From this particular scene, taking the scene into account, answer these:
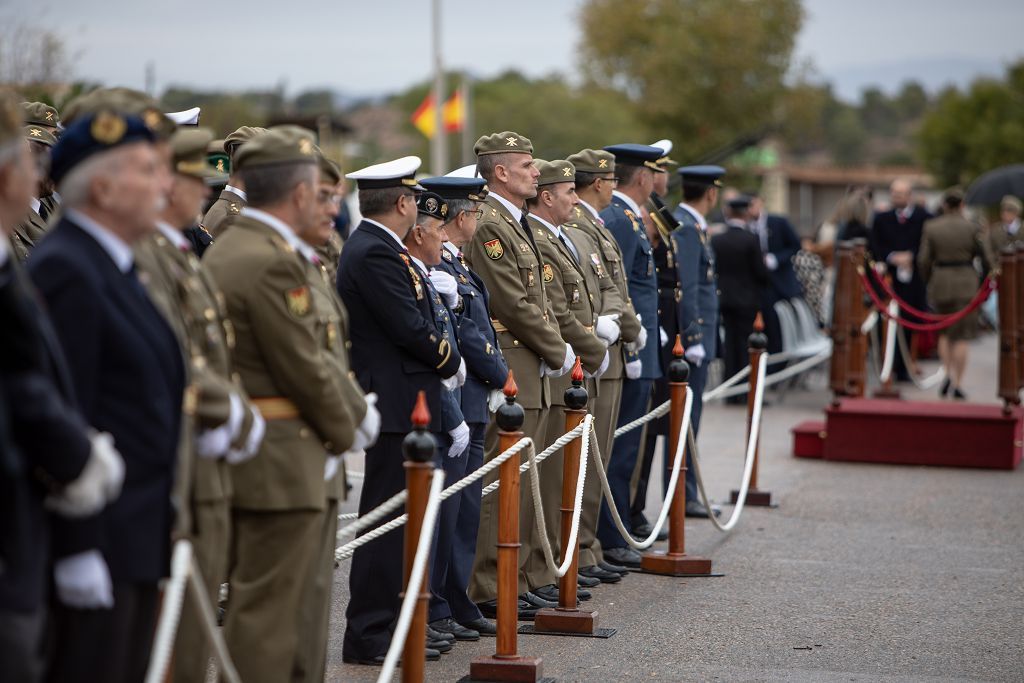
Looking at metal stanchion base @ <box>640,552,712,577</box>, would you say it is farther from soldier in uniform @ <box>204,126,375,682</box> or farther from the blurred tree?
the blurred tree

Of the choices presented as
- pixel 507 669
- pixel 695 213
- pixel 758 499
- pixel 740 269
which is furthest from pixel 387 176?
pixel 740 269

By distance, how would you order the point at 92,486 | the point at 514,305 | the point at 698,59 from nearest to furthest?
the point at 92,486, the point at 514,305, the point at 698,59

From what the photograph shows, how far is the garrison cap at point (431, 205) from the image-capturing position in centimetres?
639

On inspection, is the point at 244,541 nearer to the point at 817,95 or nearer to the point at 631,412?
the point at 631,412

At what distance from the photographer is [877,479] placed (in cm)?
1182

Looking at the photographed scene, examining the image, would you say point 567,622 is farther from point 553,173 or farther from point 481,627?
point 553,173

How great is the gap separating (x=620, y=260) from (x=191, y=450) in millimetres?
4915

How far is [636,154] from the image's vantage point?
30.0 ft

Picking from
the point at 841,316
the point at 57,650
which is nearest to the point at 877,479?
the point at 841,316

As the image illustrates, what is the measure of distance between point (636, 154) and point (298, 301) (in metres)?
4.80

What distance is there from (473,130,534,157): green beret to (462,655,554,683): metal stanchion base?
2651mm

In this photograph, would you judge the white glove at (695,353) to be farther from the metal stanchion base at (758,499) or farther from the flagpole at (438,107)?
the flagpole at (438,107)

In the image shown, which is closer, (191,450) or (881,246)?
(191,450)

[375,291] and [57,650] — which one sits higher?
[375,291]
